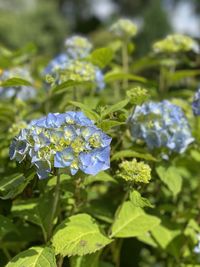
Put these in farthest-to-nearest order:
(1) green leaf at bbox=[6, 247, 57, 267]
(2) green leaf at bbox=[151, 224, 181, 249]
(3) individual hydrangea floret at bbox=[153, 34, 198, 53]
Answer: (3) individual hydrangea floret at bbox=[153, 34, 198, 53] < (2) green leaf at bbox=[151, 224, 181, 249] < (1) green leaf at bbox=[6, 247, 57, 267]

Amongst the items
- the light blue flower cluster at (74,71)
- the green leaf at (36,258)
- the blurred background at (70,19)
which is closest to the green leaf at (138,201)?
the green leaf at (36,258)

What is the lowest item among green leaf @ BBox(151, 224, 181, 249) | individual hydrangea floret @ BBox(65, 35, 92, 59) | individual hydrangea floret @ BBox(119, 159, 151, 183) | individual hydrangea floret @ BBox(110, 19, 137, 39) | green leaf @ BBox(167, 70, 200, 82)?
green leaf @ BBox(151, 224, 181, 249)

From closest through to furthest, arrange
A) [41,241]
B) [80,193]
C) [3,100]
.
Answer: [80,193], [41,241], [3,100]

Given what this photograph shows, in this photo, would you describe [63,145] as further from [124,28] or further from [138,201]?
[124,28]

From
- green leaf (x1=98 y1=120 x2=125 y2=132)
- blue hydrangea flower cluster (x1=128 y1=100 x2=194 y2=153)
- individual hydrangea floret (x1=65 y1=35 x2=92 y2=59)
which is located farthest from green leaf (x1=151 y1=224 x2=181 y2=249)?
individual hydrangea floret (x1=65 y1=35 x2=92 y2=59)

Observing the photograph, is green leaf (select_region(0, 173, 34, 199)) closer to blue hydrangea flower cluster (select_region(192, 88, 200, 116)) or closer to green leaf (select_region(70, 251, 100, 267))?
green leaf (select_region(70, 251, 100, 267))

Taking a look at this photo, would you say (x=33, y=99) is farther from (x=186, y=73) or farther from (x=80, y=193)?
(x=80, y=193)

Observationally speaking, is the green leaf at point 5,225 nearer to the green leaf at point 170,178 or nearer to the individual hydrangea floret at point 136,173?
the individual hydrangea floret at point 136,173

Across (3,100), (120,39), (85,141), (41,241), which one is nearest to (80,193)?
(41,241)
